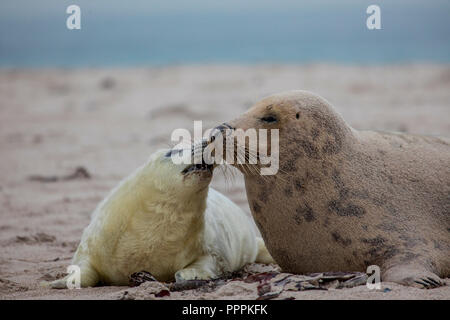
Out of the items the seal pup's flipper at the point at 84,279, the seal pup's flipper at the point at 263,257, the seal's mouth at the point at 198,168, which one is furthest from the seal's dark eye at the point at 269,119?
the seal pup's flipper at the point at 263,257

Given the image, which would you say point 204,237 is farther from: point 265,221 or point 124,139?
point 124,139

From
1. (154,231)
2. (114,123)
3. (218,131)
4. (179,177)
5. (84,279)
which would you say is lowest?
(84,279)

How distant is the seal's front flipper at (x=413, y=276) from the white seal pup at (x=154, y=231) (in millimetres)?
1046

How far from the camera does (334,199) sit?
3959 millimetres

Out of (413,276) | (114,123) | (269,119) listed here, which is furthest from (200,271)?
(114,123)

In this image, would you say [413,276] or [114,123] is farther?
[114,123]

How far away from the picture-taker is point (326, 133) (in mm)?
4023

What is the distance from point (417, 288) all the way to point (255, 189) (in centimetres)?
100

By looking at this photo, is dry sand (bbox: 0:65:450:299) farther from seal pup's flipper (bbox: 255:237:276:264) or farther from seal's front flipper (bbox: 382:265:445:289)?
seal pup's flipper (bbox: 255:237:276:264)

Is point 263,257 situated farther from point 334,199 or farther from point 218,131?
point 218,131

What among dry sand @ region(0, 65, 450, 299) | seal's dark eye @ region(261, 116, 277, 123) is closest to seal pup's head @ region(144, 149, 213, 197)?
seal's dark eye @ region(261, 116, 277, 123)

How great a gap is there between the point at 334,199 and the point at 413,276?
58 centimetres
